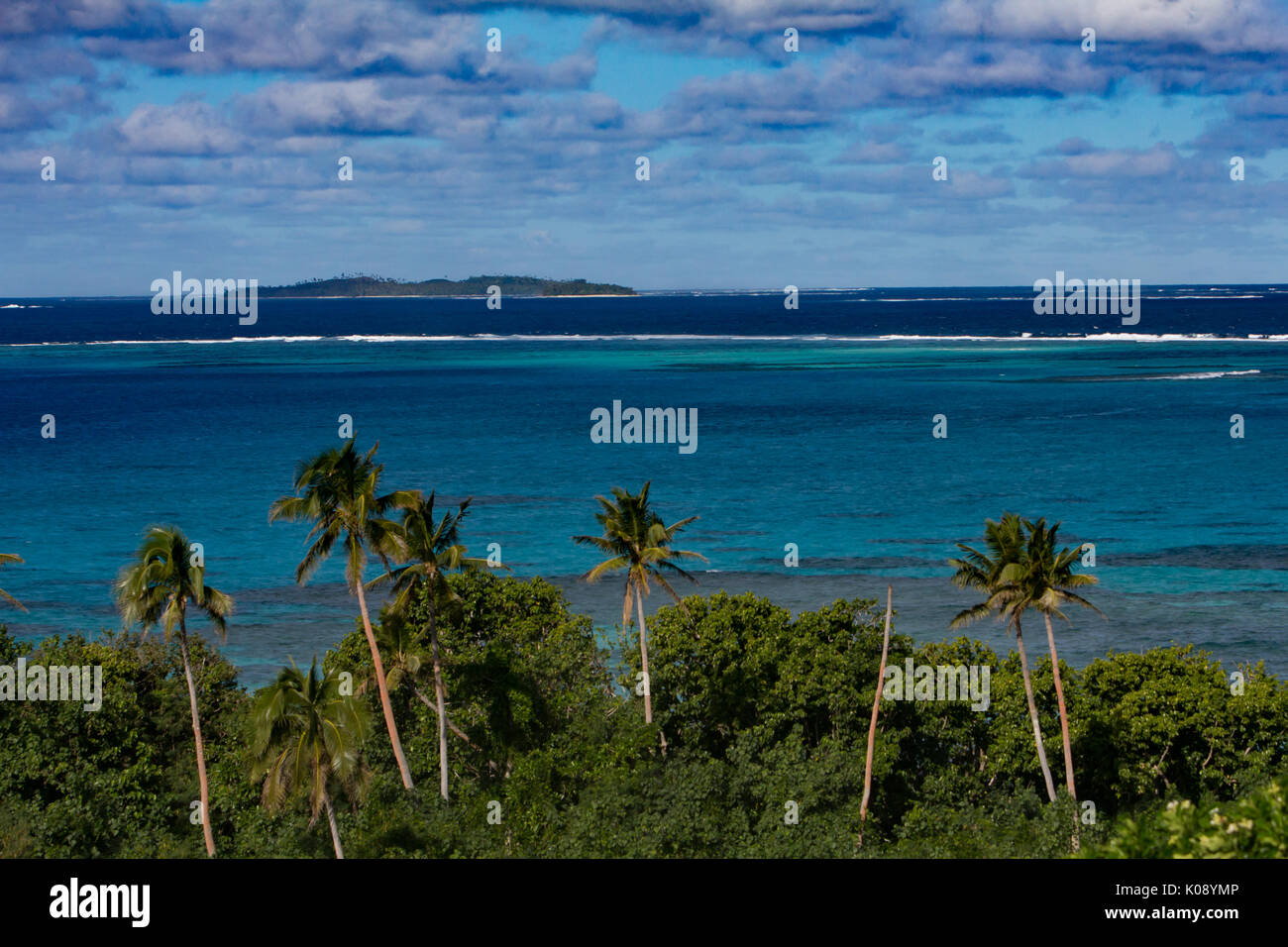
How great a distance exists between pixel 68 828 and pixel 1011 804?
2695 centimetres

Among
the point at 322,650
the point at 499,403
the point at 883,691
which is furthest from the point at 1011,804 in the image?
the point at 499,403

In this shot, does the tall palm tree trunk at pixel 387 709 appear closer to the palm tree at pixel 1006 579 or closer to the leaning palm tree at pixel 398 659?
the leaning palm tree at pixel 398 659

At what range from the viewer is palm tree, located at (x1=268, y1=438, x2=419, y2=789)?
39.4m

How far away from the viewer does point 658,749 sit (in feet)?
138

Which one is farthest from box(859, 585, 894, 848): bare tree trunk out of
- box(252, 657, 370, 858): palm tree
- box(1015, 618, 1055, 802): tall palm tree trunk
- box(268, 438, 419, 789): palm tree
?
box(252, 657, 370, 858): palm tree

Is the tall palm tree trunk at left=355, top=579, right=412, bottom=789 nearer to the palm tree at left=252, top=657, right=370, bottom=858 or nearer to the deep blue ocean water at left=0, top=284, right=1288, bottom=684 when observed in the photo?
the palm tree at left=252, top=657, right=370, bottom=858

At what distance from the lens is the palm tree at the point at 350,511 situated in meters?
39.4

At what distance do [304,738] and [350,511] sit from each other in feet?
30.9

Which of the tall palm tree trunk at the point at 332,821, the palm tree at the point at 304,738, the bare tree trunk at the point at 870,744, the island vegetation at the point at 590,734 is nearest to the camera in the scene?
the palm tree at the point at 304,738

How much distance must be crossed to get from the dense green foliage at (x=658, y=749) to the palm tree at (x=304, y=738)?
137cm

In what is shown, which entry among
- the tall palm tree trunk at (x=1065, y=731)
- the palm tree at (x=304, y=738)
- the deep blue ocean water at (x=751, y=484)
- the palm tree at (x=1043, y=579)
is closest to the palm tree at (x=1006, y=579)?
the palm tree at (x=1043, y=579)

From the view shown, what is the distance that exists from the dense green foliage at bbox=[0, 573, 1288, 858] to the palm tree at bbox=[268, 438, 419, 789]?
2.60 m
